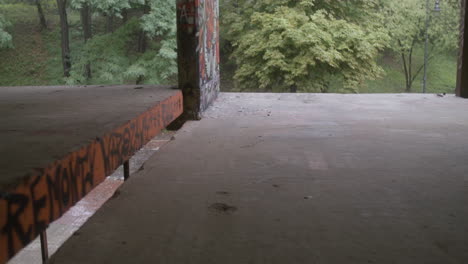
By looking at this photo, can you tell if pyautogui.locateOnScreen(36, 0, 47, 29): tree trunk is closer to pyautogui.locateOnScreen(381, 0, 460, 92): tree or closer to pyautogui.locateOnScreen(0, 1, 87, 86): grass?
pyautogui.locateOnScreen(0, 1, 87, 86): grass

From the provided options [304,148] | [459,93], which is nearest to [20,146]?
[304,148]

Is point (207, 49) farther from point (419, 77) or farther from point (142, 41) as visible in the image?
point (419, 77)

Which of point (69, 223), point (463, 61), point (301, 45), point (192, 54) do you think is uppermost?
point (301, 45)

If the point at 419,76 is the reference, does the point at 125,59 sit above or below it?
above

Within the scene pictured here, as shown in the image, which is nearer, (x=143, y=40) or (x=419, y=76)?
(x=143, y=40)

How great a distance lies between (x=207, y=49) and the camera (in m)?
6.68

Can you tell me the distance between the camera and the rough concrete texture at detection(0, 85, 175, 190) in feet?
7.00

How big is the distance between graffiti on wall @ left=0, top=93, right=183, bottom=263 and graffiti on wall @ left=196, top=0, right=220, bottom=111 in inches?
117

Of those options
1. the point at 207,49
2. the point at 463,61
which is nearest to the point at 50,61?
the point at 207,49

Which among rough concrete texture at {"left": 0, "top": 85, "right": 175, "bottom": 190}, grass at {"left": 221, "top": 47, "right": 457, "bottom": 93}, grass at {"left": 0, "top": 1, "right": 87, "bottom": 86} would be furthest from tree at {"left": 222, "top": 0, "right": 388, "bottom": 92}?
rough concrete texture at {"left": 0, "top": 85, "right": 175, "bottom": 190}

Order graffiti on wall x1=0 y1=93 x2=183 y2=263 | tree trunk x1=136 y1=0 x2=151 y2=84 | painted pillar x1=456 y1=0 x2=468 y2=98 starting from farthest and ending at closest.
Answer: tree trunk x1=136 y1=0 x2=151 y2=84 → painted pillar x1=456 y1=0 x2=468 y2=98 → graffiti on wall x1=0 y1=93 x2=183 y2=263

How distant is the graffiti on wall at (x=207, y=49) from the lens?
242 inches

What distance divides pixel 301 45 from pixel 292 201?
14.5 m

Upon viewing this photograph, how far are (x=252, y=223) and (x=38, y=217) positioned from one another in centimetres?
102
